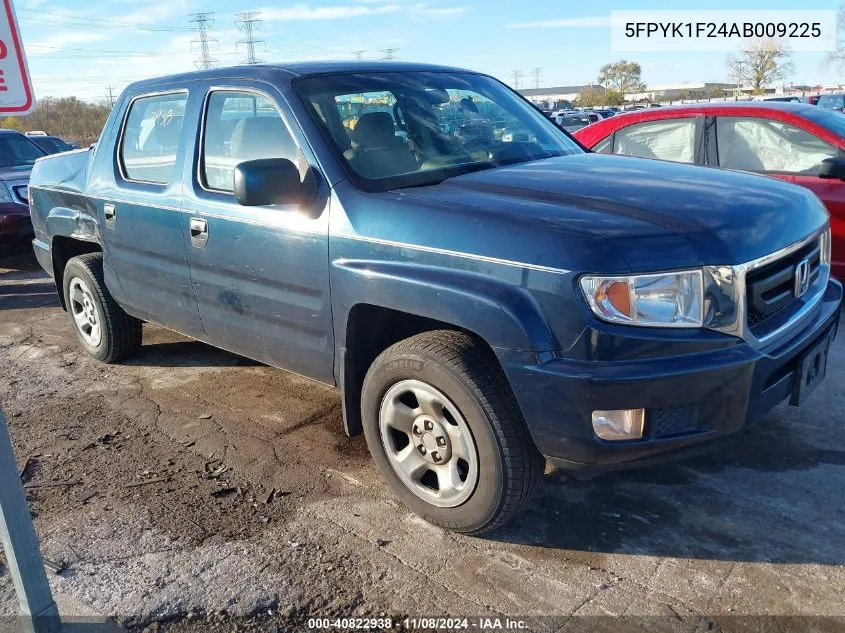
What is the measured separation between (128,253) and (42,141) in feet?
30.3

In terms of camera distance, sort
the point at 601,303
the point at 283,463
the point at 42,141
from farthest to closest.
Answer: the point at 42,141
the point at 283,463
the point at 601,303

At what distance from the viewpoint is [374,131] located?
11.1ft

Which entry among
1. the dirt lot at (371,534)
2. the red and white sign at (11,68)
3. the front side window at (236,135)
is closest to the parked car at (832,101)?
the dirt lot at (371,534)

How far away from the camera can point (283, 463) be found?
3648 millimetres

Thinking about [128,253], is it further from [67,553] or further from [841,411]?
[841,411]

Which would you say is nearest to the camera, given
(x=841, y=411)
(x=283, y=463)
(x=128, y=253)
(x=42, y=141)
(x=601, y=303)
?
(x=601, y=303)

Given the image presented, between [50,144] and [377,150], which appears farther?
[50,144]

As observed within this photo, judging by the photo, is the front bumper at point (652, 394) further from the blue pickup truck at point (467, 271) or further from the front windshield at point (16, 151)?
the front windshield at point (16, 151)

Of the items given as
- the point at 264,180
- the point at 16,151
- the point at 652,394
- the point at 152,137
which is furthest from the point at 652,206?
the point at 16,151

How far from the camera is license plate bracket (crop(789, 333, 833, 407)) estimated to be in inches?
111

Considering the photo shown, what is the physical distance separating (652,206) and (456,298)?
0.79 meters

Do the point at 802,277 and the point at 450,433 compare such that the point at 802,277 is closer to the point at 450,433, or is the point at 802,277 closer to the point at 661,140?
the point at 450,433

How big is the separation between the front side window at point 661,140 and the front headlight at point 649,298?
3.77 meters

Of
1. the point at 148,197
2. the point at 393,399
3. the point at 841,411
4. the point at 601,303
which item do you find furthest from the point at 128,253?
the point at 841,411
